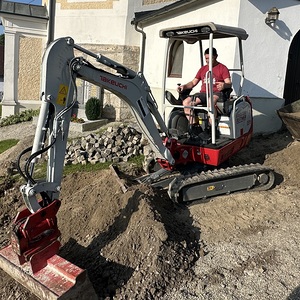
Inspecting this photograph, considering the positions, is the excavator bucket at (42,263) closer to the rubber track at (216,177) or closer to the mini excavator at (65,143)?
the mini excavator at (65,143)

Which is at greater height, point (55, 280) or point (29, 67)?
point (29, 67)

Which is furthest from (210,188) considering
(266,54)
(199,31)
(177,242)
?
(266,54)

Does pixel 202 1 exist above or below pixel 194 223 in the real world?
above

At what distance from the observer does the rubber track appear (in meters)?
4.97

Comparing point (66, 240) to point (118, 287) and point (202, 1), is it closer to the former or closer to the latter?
point (118, 287)

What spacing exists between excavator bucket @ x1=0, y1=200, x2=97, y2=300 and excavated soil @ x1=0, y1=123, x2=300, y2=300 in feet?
0.87

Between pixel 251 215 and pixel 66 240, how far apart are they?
8.17ft

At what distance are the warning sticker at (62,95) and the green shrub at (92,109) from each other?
8.24 meters

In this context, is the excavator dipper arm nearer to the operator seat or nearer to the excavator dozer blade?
the excavator dozer blade

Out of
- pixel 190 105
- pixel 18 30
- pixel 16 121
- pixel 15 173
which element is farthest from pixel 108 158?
pixel 18 30

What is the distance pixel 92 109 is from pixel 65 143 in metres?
8.27

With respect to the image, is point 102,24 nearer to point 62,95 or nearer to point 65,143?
point 62,95

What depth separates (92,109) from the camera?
11922 millimetres

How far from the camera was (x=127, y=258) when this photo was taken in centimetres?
390
